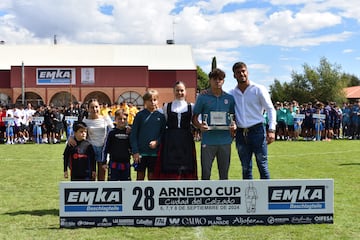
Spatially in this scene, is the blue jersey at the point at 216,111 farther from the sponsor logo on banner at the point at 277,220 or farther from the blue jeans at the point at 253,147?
the sponsor logo on banner at the point at 277,220

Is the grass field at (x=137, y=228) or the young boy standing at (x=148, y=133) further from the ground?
the young boy standing at (x=148, y=133)

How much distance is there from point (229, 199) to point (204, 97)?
142 centimetres

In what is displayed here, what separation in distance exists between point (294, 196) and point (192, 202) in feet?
4.27

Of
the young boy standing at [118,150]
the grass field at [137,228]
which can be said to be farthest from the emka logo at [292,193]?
the young boy standing at [118,150]

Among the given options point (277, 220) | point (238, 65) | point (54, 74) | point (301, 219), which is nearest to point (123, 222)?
point (277, 220)

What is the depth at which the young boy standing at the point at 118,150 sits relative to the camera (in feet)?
24.9

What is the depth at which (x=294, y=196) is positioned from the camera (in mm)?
6516

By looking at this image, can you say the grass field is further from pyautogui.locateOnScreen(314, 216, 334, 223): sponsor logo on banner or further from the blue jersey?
the blue jersey

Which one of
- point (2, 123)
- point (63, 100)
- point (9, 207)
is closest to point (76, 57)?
point (63, 100)

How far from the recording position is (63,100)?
173ft

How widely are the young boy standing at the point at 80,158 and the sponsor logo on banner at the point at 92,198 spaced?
1.20 meters

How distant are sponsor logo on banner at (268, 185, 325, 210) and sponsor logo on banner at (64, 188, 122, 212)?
1.95 m

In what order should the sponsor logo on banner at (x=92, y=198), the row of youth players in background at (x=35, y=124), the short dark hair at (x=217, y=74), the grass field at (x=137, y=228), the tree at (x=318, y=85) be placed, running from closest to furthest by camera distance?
the grass field at (x=137, y=228) → the sponsor logo on banner at (x=92, y=198) → the short dark hair at (x=217, y=74) → the row of youth players in background at (x=35, y=124) → the tree at (x=318, y=85)

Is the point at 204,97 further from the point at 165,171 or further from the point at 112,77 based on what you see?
the point at 112,77
